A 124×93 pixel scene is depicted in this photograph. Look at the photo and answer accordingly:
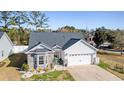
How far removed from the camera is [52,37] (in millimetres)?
12938

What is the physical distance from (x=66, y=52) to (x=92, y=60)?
1572 millimetres

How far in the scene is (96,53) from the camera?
12.7 meters

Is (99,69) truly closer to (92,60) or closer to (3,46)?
(92,60)

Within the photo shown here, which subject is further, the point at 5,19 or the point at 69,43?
the point at 69,43

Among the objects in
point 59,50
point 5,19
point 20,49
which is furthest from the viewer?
point 59,50

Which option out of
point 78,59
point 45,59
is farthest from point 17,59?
point 78,59

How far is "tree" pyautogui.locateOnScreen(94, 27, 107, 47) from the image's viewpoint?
12.1m

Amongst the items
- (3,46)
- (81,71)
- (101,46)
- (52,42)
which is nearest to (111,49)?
(101,46)

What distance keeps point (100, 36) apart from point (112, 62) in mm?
1644

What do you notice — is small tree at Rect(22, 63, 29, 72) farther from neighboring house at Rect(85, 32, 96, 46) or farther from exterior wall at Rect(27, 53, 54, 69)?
neighboring house at Rect(85, 32, 96, 46)

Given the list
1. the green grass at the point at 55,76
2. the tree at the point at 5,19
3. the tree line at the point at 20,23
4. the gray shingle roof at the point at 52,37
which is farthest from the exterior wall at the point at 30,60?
the tree at the point at 5,19

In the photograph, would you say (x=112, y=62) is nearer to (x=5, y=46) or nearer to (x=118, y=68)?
(x=118, y=68)

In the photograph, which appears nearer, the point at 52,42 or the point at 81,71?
the point at 81,71

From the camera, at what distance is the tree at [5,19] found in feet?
38.7
